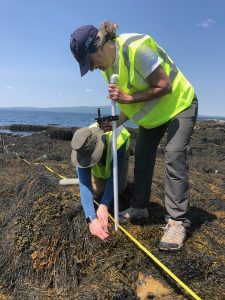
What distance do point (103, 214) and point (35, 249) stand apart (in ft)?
3.13

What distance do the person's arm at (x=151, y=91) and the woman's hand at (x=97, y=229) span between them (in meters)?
1.34

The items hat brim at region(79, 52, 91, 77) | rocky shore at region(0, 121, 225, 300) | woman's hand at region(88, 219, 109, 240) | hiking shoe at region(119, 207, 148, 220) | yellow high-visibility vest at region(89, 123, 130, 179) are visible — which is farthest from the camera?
hiking shoe at region(119, 207, 148, 220)

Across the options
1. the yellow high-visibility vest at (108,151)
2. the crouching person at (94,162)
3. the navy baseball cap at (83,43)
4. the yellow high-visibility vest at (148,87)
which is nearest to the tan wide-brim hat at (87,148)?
the crouching person at (94,162)

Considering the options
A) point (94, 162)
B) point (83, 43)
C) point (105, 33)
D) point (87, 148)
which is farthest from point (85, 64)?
point (94, 162)

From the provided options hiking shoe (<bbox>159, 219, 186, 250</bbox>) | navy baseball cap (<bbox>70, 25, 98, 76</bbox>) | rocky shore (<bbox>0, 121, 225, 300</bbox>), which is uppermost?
navy baseball cap (<bbox>70, 25, 98, 76</bbox>)

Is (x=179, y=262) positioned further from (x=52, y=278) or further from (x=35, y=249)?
(x=35, y=249)

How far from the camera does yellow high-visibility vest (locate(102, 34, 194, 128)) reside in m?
4.03

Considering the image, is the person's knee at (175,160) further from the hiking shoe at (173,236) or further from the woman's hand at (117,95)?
the woman's hand at (117,95)

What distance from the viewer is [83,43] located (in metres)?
3.93

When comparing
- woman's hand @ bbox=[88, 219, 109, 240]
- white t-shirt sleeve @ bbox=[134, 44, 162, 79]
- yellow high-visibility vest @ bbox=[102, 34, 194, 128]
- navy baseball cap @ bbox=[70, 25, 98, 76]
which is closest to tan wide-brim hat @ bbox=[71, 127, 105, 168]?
yellow high-visibility vest @ bbox=[102, 34, 194, 128]

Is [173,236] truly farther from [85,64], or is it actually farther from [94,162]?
[85,64]

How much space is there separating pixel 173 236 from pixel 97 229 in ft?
2.65

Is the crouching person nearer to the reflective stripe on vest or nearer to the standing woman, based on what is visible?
the standing woman

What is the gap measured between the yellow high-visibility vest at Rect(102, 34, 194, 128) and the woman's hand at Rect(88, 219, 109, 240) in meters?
1.17
